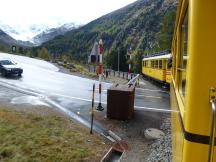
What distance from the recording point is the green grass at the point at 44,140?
7.94 meters

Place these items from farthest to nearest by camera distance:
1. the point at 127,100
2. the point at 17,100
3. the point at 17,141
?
the point at 17,100 < the point at 127,100 < the point at 17,141

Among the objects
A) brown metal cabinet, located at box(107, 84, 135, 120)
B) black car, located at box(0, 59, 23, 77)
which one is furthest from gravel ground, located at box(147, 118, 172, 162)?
black car, located at box(0, 59, 23, 77)

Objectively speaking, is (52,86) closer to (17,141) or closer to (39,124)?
(39,124)

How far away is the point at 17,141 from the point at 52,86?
44.6 ft

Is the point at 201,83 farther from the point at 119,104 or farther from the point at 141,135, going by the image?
the point at 119,104

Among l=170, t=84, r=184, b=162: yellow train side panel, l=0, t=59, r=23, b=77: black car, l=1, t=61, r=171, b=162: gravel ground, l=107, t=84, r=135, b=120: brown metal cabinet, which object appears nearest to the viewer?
l=170, t=84, r=184, b=162: yellow train side panel

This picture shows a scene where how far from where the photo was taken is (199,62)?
8.34 feet

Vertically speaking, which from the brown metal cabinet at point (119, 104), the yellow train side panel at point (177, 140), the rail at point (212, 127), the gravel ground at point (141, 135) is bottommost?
the gravel ground at point (141, 135)

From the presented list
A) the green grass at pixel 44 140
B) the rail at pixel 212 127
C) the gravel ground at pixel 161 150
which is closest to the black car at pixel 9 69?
the green grass at pixel 44 140

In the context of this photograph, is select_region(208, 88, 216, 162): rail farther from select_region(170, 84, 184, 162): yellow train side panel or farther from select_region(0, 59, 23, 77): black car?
select_region(0, 59, 23, 77): black car

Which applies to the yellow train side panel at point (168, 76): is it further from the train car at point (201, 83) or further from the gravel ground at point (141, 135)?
the train car at point (201, 83)

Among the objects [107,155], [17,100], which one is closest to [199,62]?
[107,155]

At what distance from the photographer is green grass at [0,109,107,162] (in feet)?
26.0

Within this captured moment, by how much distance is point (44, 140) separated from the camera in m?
8.88
